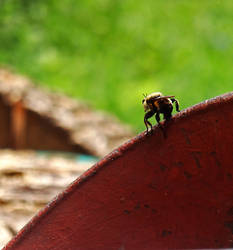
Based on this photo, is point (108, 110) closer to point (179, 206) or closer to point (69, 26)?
point (69, 26)

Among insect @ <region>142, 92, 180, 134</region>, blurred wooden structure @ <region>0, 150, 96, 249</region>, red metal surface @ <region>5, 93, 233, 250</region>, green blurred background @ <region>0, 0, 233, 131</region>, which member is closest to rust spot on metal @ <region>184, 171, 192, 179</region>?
red metal surface @ <region>5, 93, 233, 250</region>

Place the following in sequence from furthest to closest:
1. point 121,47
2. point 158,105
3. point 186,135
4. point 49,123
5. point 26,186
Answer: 1. point 121,47
2. point 49,123
3. point 26,186
4. point 158,105
5. point 186,135

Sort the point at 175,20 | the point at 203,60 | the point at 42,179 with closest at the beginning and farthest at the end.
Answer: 1. the point at 42,179
2. the point at 203,60
3. the point at 175,20

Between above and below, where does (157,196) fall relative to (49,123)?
below

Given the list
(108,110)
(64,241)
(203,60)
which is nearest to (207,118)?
(64,241)

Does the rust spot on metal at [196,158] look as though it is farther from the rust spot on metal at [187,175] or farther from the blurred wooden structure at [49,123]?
the blurred wooden structure at [49,123]

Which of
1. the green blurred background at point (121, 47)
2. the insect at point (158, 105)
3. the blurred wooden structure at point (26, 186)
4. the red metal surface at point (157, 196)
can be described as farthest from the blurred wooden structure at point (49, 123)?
the red metal surface at point (157, 196)

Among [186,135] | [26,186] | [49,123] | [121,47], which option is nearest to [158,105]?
[186,135]

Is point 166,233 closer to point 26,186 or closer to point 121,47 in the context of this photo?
point 26,186
